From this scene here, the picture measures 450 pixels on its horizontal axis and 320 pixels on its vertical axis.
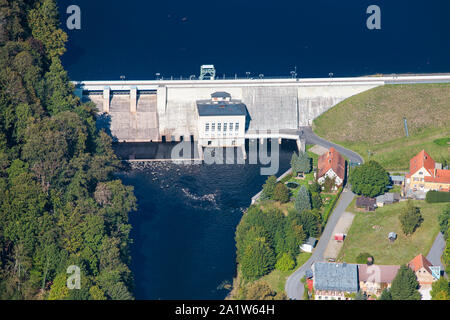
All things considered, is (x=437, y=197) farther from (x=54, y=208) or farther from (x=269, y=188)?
(x=54, y=208)

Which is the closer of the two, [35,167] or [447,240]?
[447,240]

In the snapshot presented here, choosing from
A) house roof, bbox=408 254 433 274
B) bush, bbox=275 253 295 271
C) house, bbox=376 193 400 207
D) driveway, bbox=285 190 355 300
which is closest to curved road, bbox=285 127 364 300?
driveway, bbox=285 190 355 300

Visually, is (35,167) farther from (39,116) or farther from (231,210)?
(231,210)

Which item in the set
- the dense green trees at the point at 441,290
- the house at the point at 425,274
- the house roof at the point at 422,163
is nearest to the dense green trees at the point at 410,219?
the house at the point at 425,274
